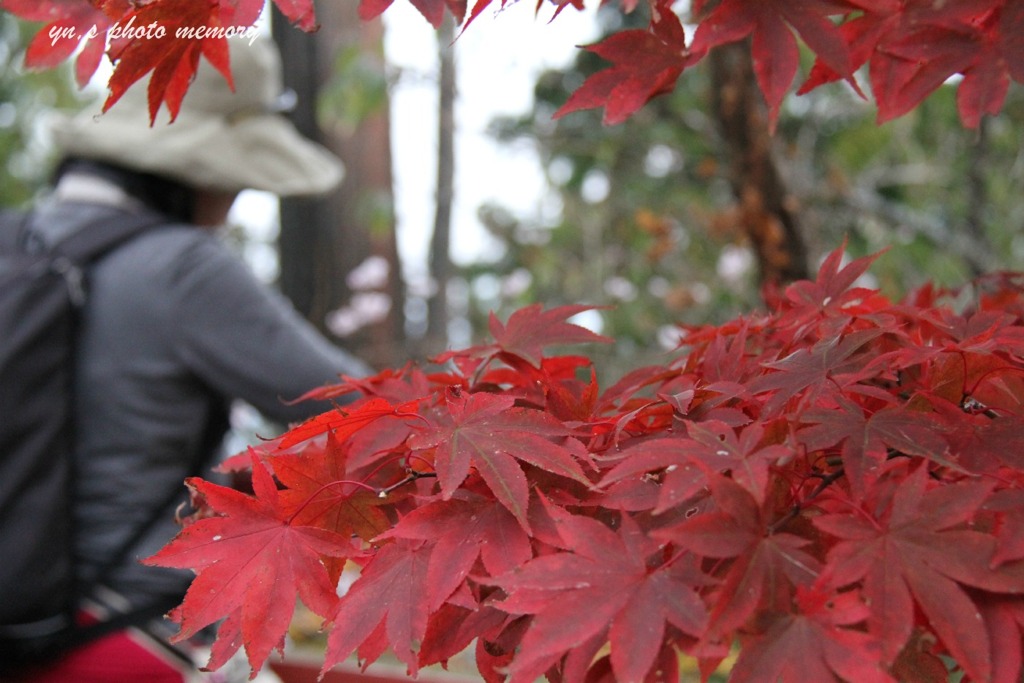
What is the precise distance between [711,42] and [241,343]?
978 mm

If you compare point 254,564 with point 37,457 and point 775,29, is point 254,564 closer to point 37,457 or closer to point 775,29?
point 775,29

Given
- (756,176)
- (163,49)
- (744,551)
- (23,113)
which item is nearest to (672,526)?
(744,551)

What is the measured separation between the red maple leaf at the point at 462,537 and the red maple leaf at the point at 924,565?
0.56ft

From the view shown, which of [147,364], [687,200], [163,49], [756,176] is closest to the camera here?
[163,49]

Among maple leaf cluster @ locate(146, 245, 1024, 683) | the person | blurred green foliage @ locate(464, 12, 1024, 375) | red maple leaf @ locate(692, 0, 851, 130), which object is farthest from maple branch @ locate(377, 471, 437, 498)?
blurred green foliage @ locate(464, 12, 1024, 375)

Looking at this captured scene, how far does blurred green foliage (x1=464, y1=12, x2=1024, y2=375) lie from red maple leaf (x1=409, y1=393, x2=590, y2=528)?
2462 millimetres

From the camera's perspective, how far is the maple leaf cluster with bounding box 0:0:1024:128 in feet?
2.03

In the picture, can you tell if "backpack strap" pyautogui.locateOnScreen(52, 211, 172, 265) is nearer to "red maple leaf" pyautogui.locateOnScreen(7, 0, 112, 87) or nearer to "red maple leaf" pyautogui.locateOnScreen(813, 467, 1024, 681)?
"red maple leaf" pyautogui.locateOnScreen(7, 0, 112, 87)

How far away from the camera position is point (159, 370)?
4.55ft

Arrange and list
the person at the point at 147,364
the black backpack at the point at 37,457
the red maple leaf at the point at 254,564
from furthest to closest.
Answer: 1. the person at the point at 147,364
2. the black backpack at the point at 37,457
3. the red maple leaf at the point at 254,564

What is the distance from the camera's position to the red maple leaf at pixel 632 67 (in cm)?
68

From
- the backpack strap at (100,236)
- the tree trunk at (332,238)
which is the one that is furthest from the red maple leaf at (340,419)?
the tree trunk at (332,238)

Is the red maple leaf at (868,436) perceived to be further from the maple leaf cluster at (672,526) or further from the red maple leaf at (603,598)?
the red maple leaf at (603,598)

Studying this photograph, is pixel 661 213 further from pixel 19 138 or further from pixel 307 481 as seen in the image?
pixel 19 138
